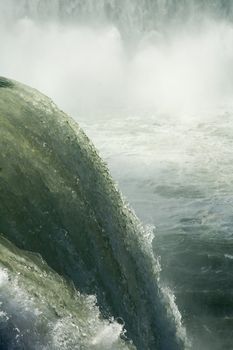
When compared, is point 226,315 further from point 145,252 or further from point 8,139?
point 8,139

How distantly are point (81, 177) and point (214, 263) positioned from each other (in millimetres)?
4595

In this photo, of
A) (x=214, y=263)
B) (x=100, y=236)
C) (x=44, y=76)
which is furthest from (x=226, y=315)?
(x=44, y=76)

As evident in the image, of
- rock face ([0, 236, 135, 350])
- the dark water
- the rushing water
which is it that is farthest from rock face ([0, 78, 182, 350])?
the rushing water

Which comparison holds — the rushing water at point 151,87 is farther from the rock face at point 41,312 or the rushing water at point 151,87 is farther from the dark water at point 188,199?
the rock face at point 41,312

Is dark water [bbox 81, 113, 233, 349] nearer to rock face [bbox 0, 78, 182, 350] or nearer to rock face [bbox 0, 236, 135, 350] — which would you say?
rock face [bbox 0, 78, 182, 350]

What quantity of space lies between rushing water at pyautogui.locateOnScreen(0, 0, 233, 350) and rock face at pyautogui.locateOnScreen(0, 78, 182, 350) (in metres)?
4.32

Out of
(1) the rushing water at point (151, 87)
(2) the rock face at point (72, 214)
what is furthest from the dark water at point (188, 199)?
(2) the rock face at point (72, 214)

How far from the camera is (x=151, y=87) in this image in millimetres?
26891

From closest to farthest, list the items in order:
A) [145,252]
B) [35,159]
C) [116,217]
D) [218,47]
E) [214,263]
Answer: [35,159], [116,217], [145,252], [214,263], [218,47]

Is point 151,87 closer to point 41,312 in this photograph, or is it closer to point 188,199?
point 188,199

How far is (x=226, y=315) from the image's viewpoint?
7629 mm

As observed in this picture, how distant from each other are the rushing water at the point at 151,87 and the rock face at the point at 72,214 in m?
4.32

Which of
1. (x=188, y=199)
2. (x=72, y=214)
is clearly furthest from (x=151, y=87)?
(x=72, y=214)

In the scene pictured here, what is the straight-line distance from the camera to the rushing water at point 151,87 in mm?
12172
